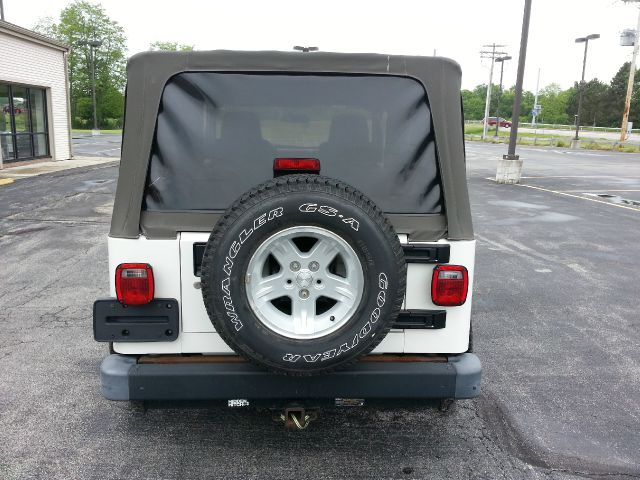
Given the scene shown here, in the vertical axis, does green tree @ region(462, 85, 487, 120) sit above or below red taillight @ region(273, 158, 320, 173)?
above

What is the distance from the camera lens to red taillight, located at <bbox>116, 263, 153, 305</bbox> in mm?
2932

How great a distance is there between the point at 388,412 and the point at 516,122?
15715 millimetres

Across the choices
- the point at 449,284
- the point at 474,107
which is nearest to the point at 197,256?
the point at 449,284

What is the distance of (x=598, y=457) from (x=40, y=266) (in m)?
6.75

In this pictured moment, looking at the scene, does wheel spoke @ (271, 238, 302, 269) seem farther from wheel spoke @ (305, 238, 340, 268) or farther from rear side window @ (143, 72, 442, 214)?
rear side window @ (143, 72, 442, 214)

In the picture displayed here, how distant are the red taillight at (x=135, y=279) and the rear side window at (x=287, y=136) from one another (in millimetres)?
321

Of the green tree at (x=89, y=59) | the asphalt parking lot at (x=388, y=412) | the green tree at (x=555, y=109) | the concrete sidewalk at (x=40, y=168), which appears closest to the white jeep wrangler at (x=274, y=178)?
the asphalt parking lot at (x=388, y=412)

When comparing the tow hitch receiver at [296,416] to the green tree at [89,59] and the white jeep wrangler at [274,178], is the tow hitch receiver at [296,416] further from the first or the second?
the green tree at [89,59]

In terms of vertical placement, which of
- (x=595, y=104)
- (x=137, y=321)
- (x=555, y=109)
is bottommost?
(x=137, y=321)

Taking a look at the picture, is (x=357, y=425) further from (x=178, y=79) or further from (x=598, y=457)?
(x=178, y=79)

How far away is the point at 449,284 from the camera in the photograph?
3021 millimetres

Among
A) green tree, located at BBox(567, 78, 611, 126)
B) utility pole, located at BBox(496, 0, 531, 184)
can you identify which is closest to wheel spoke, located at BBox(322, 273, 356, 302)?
utility pole, located at BBox(496, 0, 531, 184)

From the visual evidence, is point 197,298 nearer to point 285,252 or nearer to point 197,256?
point 197,256

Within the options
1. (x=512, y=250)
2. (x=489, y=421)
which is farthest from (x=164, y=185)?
(x=512, y=250)
